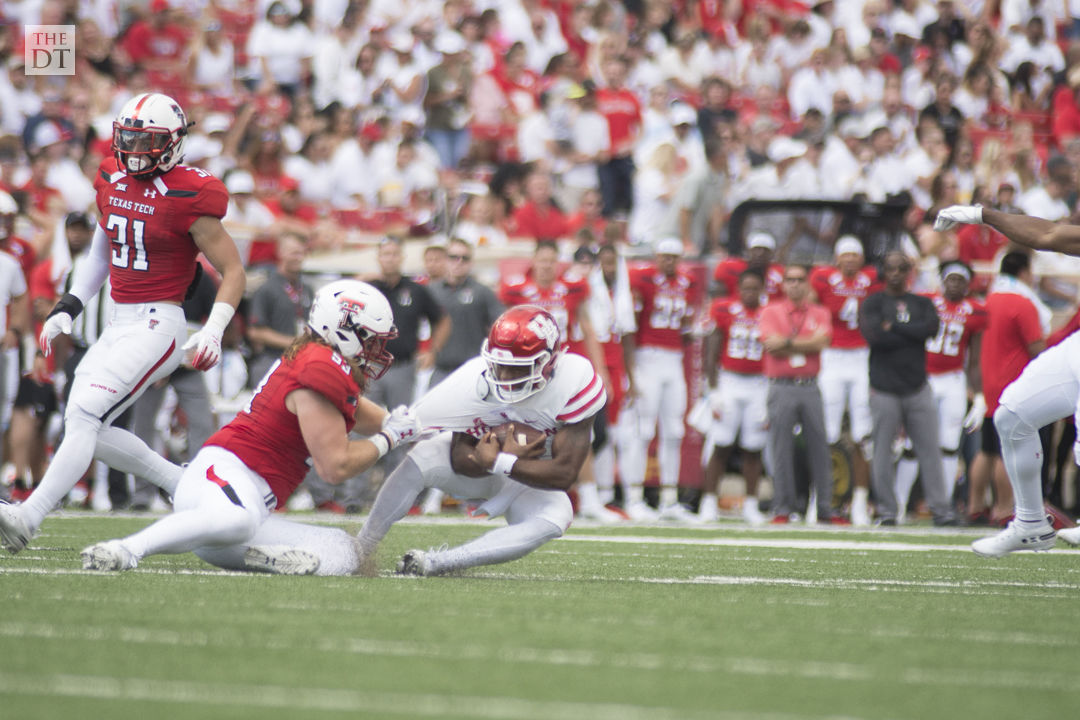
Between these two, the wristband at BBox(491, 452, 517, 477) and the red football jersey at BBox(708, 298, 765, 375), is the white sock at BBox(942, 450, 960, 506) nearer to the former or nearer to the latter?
the red football jersey at BBox(708, 298, 765, 375)

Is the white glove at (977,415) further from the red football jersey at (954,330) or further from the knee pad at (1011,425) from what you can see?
the knee pad at (1011,425)

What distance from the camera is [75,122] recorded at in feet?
46.3

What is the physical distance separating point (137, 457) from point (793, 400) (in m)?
5.86

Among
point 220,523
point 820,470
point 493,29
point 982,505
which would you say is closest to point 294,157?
point 493,29

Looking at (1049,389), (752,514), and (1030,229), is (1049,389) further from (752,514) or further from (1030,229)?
(752,514)

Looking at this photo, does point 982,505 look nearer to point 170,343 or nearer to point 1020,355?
point 1020,355

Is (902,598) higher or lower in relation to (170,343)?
lower

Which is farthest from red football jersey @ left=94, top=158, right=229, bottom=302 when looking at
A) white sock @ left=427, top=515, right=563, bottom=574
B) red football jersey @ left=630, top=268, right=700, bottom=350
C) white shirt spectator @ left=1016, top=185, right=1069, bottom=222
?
white shirt spectator @ left=1016, top=185, right=1069, bottom=222

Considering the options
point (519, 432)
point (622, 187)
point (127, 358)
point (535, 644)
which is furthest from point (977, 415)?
point (535, 644)

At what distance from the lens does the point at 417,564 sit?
595 centimetres

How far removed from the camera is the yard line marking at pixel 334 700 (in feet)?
10.5

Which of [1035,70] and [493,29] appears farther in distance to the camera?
[1035,70]

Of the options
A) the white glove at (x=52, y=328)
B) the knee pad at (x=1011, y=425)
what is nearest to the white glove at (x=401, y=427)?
the white glove at (x=52, y=328)

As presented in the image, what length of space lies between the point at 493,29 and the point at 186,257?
10.8 metres
